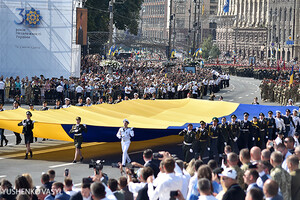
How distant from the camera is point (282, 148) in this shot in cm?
1377

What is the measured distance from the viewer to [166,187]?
10961 mm

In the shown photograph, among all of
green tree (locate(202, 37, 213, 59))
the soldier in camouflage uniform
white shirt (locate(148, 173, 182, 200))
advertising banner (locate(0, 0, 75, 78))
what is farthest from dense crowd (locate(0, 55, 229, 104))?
green tree (locate(202, 37, 213, 59))

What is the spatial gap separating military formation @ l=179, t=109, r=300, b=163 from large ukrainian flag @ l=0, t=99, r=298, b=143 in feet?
4.53

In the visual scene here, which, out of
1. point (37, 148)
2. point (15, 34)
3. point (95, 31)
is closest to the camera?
point (37, 148)

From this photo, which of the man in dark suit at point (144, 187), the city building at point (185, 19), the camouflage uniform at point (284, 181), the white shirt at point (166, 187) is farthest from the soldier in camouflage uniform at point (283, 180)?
the city building at point (185, 19)

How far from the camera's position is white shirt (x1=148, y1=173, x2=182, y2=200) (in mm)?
10922

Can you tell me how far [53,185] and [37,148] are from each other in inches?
530

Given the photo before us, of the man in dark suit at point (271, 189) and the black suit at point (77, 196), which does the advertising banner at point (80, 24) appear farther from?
the man in dark suit at point (271, 189)

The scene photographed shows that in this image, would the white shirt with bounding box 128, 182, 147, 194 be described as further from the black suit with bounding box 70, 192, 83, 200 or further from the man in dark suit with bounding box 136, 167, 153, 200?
the black suit with bounding box 70, 192, 83, 200

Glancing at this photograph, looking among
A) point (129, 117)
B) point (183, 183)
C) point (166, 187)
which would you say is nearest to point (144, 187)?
point (166, 187)

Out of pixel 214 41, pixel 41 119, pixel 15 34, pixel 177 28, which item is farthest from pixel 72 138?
pixel 177 28

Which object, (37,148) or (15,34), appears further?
(15,34)

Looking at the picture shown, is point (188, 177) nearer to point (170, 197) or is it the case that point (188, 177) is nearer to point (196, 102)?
point (170, 197)

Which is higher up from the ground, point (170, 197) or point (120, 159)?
point (170, 197)
